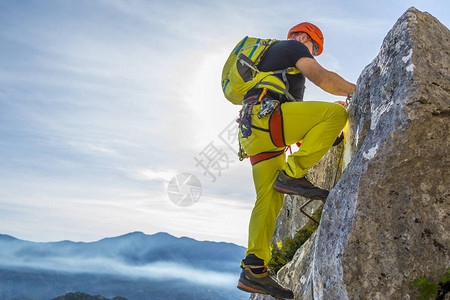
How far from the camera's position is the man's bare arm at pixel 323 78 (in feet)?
20.0

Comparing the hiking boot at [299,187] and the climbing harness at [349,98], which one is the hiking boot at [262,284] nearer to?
the hiking boot at [299,187]

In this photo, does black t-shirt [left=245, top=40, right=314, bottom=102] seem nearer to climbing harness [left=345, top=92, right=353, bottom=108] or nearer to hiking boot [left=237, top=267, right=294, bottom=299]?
climbing harness [left=345, top=92, right=353, bottom=108]

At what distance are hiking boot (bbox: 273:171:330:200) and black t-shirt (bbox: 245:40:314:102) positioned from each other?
4.30 ft

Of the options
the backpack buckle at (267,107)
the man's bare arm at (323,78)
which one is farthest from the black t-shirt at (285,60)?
the backpack buckle at (267,107)

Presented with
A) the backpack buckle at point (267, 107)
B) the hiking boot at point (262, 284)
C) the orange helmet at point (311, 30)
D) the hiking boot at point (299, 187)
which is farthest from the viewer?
the orange helmet at point (311, 30)

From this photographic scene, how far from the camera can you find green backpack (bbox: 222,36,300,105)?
21.2ft

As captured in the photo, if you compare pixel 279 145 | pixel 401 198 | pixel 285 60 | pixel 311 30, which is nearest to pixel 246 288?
pixel 279 145

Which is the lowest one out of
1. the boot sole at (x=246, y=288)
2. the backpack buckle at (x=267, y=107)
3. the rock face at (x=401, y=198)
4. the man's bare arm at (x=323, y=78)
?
the boot sole at (x=246, y=288)

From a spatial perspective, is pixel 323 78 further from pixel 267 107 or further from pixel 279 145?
pixel 279 145

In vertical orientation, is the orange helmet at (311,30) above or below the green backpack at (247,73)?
above

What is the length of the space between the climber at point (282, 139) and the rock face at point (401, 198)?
129 centimetres

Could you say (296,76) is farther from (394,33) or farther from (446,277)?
(446,277)

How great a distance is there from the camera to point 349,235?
452cm

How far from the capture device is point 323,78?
6.09 meters
